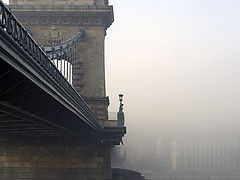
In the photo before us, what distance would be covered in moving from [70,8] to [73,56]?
416cm

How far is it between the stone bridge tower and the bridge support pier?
19.1ft

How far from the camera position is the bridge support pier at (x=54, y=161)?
3394 centimetres

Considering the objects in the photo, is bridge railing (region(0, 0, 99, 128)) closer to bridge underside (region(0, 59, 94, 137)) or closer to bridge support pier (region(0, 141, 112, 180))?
bridge underside (region(0, 59, 94, 137))

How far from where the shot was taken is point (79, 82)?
3881 centimetres

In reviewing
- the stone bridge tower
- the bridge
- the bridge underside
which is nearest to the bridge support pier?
the bridge

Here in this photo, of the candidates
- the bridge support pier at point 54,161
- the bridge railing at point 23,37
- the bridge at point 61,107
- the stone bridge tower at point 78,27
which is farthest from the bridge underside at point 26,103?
the stone bridge tower at point 78,27

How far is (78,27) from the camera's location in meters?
40.0

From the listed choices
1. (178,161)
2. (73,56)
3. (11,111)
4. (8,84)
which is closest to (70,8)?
(73,56)

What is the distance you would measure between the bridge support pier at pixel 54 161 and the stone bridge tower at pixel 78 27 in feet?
19.1

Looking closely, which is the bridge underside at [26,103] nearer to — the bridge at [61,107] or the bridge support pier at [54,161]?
the bridge at [61,107]

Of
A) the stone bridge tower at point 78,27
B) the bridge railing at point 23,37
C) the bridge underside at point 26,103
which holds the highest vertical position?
the stone bridge tower at point 78,27

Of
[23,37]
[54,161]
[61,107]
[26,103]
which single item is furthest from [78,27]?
[23,37]

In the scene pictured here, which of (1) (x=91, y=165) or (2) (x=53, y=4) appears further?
(2) (x=53, y=4)

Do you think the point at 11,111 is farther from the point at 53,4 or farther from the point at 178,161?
the point at 178,161
